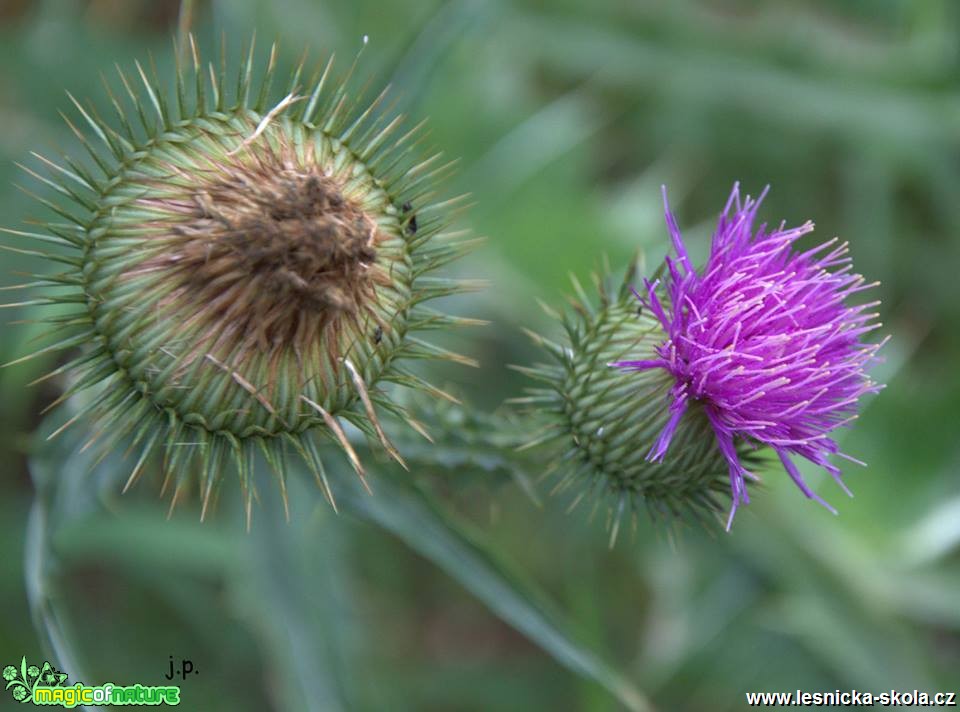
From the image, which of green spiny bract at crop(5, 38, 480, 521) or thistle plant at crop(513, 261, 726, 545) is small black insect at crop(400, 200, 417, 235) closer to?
green spiny bract at crop(5, 38, 480, 521)

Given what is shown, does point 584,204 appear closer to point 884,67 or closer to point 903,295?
point 884,67

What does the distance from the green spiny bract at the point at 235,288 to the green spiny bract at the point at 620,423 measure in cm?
56

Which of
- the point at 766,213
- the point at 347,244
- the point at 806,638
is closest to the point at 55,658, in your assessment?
the point at 347,244

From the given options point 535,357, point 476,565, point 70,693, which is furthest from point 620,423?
point 535,357

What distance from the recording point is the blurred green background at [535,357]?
3938 millimetres

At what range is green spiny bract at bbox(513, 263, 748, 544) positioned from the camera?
2510 millimetres

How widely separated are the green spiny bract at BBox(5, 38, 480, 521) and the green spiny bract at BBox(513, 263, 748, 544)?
56cm

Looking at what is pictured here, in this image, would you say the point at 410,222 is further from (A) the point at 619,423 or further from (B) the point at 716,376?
(B) the point at 716,376

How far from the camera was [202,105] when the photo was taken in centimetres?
236

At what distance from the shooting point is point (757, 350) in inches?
94.8

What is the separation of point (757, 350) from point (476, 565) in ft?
3.47

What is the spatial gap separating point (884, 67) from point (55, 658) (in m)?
5.27

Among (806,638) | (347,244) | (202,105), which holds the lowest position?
(806,638)

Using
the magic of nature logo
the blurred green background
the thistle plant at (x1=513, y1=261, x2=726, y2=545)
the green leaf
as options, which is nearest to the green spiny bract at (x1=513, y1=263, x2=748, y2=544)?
the thistle plant at (x1=513, y1=261, x2=726, y2=545)
